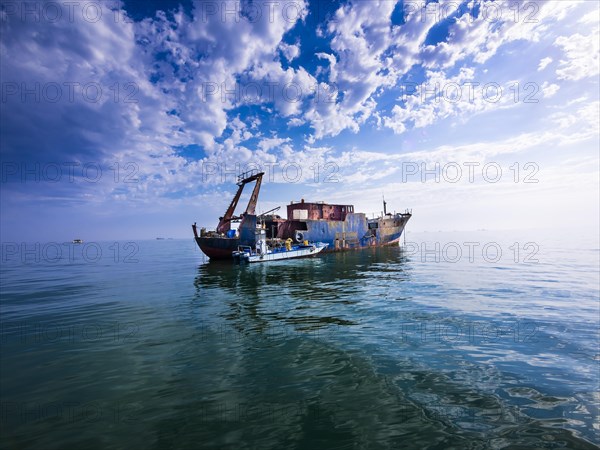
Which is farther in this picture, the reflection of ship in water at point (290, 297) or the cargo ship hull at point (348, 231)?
the cargo ship hull at point (348, 231)

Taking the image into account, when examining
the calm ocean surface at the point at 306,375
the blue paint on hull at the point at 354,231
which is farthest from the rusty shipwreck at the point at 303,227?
the calm ocean surface at the point at 306,375

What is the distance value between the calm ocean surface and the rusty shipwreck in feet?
71.7

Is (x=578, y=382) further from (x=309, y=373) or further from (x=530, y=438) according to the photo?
(x=309, y=373)

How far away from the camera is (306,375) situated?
6145mm

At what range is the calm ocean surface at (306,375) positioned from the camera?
4.31 meters

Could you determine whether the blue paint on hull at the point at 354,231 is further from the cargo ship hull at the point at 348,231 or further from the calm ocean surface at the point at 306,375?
the calm ocean surface at the point at 306,375

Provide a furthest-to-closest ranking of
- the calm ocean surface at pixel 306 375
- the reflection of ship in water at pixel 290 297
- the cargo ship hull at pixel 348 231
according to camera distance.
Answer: the cargo ship hull at pixel 348 231 → the reflection of ship in water at pixel 290 297 → the calm ocean surface at pixel 306 375

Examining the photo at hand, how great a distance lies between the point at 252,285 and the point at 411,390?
48.4 feet

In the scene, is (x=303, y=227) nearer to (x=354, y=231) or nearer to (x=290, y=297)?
(x=354, y=231)

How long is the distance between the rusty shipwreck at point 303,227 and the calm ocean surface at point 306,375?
21865 millimetres

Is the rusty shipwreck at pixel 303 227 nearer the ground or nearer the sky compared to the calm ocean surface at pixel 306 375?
nearer the sky

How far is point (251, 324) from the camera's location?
33.5 ft

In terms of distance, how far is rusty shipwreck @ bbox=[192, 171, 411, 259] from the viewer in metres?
35.3

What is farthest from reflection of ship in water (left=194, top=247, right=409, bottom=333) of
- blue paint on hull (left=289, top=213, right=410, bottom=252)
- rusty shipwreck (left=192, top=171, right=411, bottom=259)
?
blue paint on hull (left=289, top=213, right=410, bottom=252)
